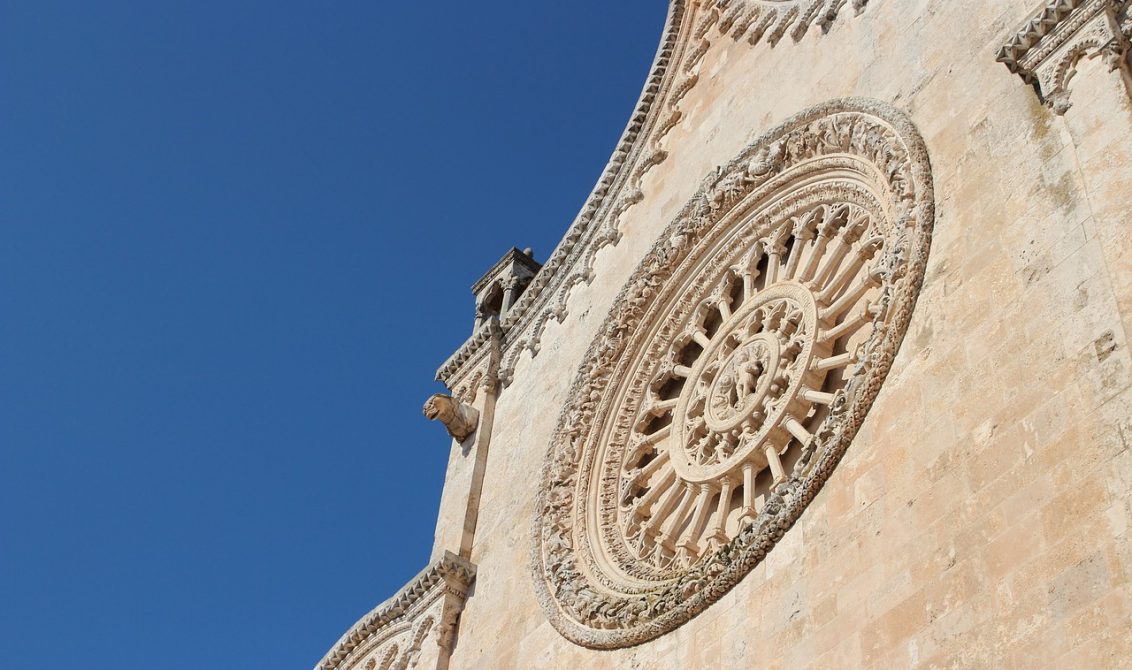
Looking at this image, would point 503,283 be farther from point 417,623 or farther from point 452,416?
point 417,623

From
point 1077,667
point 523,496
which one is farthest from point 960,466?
point 523,496

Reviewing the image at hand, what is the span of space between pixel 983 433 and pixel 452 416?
7.74m

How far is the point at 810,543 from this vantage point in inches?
323

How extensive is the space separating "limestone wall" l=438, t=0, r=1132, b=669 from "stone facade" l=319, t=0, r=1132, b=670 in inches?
0.7

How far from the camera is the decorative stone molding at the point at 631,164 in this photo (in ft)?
45.3

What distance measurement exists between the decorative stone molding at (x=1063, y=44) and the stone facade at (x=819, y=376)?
18 mm

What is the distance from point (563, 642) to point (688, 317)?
3.25 metres

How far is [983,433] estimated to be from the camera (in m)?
7.21

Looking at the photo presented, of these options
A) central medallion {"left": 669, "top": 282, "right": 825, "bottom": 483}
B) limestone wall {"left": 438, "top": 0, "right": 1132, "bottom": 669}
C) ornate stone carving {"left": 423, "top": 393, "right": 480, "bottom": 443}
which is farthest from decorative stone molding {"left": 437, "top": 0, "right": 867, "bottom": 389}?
limestone wall {"left": 438, "top": 0, "right": 1132, "bottom": 669}

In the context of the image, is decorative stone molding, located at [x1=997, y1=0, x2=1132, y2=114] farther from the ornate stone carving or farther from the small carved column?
the ornate stone carving

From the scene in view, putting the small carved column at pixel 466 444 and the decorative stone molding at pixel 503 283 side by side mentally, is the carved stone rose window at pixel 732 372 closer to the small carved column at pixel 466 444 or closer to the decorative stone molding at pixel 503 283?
the small carved column at pixel 466 444

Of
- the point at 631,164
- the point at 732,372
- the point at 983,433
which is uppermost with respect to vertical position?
the point at 631,164

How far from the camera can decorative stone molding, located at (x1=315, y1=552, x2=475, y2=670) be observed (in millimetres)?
12172

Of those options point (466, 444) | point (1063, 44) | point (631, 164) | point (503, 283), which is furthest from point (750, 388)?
point (503, 283)
